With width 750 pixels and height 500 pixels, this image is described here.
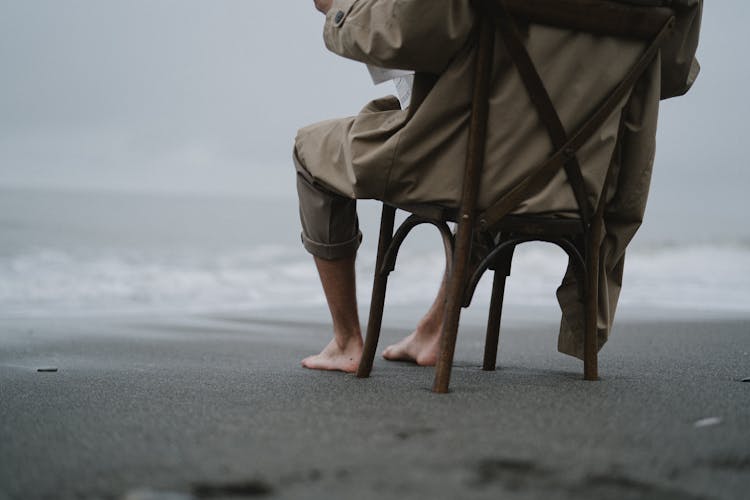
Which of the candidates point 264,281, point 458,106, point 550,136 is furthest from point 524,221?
point 264,281

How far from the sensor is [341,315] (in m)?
2.96

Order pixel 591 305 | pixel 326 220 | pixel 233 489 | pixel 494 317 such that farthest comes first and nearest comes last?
pixel 494 317 < pixel 326 220 < pixel 591 305 < pixel 233 489

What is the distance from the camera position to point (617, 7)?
2209 millimetres

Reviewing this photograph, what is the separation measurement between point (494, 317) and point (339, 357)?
55cm

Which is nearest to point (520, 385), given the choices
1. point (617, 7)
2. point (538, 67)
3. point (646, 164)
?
point (646, 164)

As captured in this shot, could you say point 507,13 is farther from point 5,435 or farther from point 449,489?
point 5,435

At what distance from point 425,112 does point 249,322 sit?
3.49 meters

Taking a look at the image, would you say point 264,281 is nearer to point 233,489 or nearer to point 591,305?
point 591,305

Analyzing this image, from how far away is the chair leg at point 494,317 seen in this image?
2.81 meters

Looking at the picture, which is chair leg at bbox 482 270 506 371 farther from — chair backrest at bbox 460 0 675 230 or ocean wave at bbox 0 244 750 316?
ocean wave at bbox 0 244 750 316

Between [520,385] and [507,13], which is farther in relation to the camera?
[520,385]

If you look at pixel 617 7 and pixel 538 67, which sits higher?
pixel 617 7

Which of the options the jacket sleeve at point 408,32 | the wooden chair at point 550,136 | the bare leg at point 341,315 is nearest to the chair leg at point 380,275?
the wooden chair at point 550,136

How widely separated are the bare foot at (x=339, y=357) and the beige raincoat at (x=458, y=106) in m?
0.75
